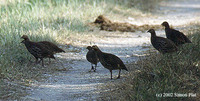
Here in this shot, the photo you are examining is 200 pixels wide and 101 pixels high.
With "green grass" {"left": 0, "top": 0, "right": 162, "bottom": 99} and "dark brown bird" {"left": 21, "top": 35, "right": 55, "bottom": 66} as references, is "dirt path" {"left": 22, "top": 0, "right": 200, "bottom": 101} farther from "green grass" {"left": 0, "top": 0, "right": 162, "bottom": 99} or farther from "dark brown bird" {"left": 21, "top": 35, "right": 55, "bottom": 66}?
"dark brown bird" {"left": 21, "top": 35, "right": 55, "bottom": 66}

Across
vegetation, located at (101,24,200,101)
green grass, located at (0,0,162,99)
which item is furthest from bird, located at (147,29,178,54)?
green grass, located at (0,0,162,99)

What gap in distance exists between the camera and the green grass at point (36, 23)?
25.3 ft

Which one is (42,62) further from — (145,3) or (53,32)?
(145,3)

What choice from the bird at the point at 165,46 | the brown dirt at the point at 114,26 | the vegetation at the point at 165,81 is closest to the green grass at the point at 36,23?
the brown dirt at the point at 114,26

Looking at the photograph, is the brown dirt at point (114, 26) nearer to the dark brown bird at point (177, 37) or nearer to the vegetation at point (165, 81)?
the dark brown bird at point (177, 37)

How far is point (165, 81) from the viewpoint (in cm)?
573

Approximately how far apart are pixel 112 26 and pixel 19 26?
440cm

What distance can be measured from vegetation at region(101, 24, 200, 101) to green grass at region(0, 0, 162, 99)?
2114 millimetres

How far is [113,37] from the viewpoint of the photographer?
12711 millimetres

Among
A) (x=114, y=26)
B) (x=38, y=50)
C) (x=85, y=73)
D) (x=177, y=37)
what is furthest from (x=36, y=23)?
(x=177, y=37)

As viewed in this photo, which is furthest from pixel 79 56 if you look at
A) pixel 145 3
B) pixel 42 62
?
pixel 145 3

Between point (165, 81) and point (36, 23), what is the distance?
6.71 m

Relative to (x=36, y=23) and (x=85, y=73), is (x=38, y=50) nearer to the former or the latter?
(x=85, y=73)

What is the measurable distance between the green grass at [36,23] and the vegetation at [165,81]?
6.93ft
